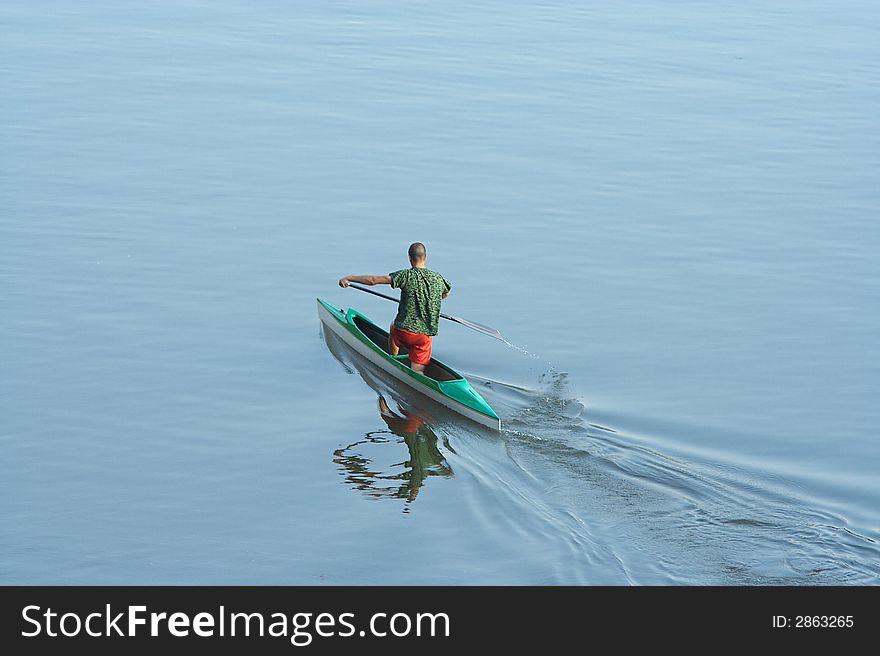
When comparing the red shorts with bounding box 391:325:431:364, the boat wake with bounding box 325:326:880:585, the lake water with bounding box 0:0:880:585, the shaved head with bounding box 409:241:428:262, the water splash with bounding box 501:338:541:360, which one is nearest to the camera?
the boat wake with bounding box 325:326:880:585

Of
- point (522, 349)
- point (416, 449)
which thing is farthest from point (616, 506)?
point (522, 349)

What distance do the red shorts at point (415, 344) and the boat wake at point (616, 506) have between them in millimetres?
746

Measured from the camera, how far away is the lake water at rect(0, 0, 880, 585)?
11.9 m

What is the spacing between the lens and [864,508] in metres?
12.6

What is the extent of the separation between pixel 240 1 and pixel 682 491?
32650 mm

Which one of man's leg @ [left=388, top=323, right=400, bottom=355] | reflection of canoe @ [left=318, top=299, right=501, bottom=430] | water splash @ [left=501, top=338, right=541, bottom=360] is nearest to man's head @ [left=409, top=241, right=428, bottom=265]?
man's leg @ [left=388, top=323, right=400, bottom=355]

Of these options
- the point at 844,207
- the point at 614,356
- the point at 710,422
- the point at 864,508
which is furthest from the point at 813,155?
the point at 864,508

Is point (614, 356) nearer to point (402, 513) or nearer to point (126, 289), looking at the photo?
point (402, 513)

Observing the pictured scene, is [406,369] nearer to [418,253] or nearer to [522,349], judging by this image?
[418,253]

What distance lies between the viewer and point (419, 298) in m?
15.6

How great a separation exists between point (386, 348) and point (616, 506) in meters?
5.31

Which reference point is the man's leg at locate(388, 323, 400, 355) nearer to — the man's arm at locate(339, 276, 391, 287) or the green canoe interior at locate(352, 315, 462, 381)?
the green canoe interior at locate(352, 315, 462, 381)

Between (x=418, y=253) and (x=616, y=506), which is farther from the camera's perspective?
(x=418, y=253)

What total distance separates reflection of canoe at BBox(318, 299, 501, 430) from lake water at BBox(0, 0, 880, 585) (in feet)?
0.84
